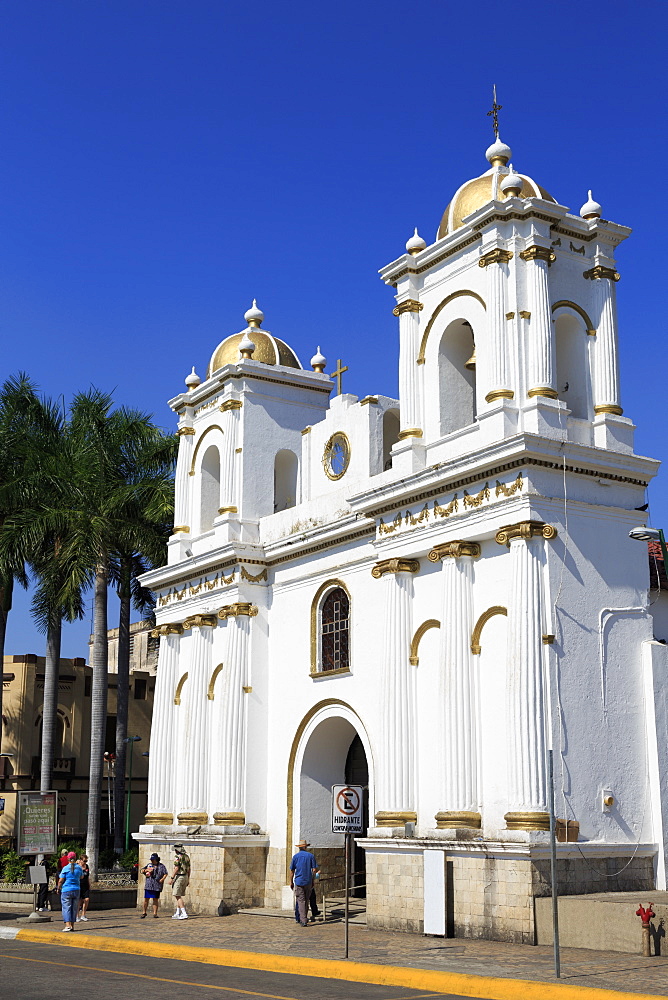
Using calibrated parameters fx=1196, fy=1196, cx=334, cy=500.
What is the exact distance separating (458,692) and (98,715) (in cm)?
1591

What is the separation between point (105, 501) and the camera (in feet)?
113

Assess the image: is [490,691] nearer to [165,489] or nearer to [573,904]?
[573,904]

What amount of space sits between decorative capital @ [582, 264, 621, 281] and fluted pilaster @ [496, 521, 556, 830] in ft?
18.2

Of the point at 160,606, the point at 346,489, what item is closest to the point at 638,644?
the point at 346,489

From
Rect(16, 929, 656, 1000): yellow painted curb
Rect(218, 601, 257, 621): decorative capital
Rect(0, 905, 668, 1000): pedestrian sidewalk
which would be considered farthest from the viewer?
Rect(218, 601, 257, 621): decorative capital

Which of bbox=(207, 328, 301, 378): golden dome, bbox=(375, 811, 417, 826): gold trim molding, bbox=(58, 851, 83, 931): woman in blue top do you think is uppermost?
bbox=(207, 328, 301, 378): golden dome

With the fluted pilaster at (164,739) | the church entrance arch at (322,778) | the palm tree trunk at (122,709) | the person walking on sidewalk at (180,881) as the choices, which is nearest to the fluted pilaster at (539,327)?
the church entrance arch at (322,778)

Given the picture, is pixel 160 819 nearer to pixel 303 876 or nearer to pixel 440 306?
pixel 303 876

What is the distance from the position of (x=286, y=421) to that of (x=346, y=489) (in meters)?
4.40

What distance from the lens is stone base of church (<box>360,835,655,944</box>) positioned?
60.3ft

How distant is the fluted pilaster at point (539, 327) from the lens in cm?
2084

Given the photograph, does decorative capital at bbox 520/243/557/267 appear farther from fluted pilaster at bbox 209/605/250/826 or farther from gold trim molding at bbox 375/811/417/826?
fluted pilaster at bbox 209/605/250/826

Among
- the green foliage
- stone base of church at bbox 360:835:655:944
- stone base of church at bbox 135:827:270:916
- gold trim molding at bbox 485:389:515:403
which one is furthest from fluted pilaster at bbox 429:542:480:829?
the green foliage

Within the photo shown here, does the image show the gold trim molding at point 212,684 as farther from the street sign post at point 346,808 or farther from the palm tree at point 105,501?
the street sign post at point 346,808
